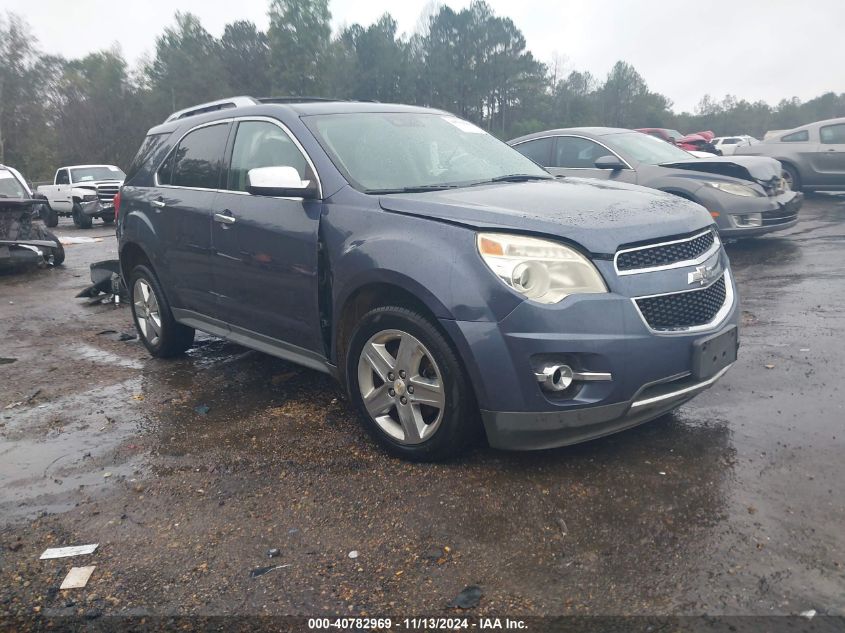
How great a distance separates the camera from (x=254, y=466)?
3.76 meters

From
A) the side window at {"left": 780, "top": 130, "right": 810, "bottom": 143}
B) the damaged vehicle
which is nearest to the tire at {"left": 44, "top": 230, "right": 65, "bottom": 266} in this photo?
the damaged vehicle

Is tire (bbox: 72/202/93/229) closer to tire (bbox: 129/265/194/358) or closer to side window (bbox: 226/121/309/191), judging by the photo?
tire (bbox: 129/265/194/358)

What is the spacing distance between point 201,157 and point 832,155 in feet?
45.0

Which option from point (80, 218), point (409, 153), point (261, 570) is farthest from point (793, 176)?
point (80, 218)

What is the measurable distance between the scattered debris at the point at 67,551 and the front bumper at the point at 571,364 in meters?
1.76

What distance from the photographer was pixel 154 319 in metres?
5.87

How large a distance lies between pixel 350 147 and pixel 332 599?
260 cm

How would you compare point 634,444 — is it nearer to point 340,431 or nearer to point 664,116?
point 340,431

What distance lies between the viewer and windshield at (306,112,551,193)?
4102 mm

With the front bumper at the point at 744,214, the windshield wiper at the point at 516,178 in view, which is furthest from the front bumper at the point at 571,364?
the front bumper at the point at 744,214

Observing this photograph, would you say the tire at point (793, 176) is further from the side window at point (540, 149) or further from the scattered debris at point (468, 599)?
the scattered debris at point (468, 599)

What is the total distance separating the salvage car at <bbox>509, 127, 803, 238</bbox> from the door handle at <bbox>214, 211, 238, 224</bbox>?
5182 mm

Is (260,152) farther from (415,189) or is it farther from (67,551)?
(67,551)

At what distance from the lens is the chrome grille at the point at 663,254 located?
3.28 metres
